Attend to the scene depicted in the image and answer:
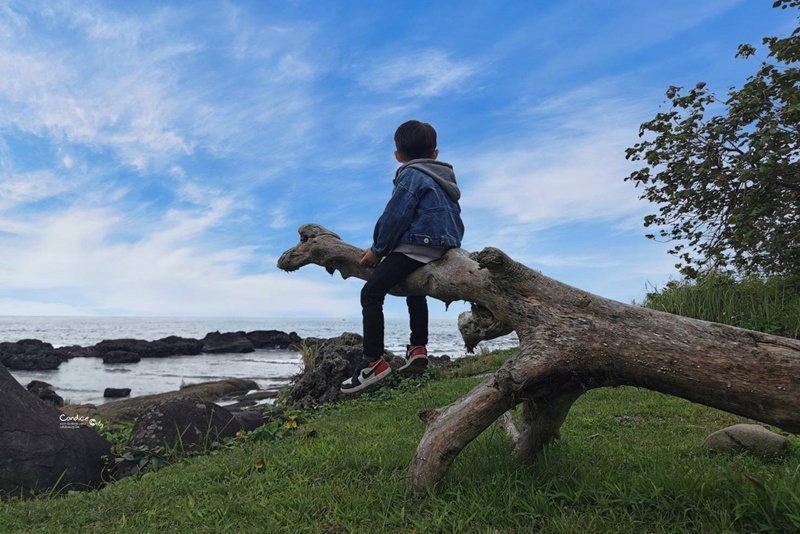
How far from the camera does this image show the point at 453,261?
15.9 ft

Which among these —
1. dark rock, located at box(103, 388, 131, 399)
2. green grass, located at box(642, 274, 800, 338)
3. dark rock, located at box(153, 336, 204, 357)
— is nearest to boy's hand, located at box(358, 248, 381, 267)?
green grass, located at box(642, 274, 800, 338)

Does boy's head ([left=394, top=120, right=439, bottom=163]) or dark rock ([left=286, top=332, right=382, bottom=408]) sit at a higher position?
boy's head ([left=394, top=120, right=439, bottom=163])

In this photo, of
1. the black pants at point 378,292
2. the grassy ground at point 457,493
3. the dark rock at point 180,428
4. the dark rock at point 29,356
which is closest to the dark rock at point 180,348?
the dark rock at point 29,356

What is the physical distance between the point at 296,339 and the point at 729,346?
44145 mm

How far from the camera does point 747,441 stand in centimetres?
531

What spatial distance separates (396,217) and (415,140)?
1.04 metres

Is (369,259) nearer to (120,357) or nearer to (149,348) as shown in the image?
(120,357)

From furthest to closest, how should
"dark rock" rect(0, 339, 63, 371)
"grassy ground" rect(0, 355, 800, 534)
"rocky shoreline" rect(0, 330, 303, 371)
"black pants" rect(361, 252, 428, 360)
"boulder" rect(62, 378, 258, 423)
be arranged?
1. "rocky shoreline" rect(0, 330, 303, 371)
2. "dark rock" rect(0, 339, 63, 371)
3. "boulder" rect(62, 378, 258, 423)
4. "black pants" rect(361, 252, 428, 360)
5. "grassy ground" rect(0, 355, 800, 534)

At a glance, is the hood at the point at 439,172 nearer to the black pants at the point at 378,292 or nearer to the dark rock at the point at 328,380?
the black pants at the point at 378,292

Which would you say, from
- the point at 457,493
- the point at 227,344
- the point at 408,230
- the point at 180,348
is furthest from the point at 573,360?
the point at 227,344

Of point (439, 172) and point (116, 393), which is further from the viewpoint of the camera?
point (116, 393)

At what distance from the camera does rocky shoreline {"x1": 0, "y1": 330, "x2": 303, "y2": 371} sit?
30.9 meters

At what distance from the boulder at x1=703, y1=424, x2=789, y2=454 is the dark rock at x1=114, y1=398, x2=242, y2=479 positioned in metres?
6.01

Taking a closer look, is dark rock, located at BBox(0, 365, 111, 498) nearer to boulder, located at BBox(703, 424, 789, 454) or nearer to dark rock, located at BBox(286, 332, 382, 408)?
dark rock, located at BBox(286, 332, 382, 408)
